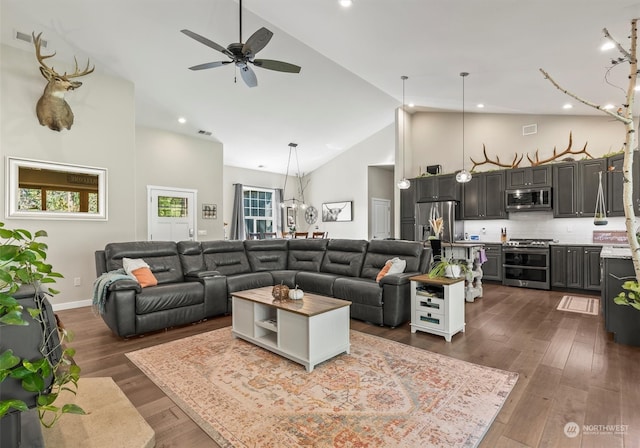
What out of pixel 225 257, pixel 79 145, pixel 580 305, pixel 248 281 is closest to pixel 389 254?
pixel 248 281

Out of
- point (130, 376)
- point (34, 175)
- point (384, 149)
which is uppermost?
point (384, 149)

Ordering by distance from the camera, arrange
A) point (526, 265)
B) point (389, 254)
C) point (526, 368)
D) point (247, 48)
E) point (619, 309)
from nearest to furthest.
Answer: point (526, 368) < point (619, 309) < point (247, 48) < point (389, 254) < point (526, 265)

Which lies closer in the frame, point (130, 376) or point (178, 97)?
point (130, 376)

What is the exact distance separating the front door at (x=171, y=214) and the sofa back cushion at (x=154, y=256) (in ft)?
8.88

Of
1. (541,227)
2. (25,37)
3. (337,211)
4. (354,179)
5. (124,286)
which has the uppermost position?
(25,37)

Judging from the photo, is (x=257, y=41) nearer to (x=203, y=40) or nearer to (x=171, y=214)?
(x=203, y=40)

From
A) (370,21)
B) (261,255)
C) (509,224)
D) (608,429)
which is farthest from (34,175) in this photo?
(509,224)

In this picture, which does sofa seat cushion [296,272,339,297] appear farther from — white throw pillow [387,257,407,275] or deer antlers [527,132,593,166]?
deer antlers [527,132,593,166]

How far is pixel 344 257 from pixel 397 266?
1.09 m

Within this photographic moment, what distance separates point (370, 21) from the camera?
3.73 metres

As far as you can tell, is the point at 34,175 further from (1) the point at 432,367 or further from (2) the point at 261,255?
(1) the point at 432,367

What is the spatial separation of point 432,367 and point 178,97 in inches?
237

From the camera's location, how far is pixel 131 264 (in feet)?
12.7

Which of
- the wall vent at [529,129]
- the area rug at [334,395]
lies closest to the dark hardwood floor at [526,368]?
the area rug at [334,395]
